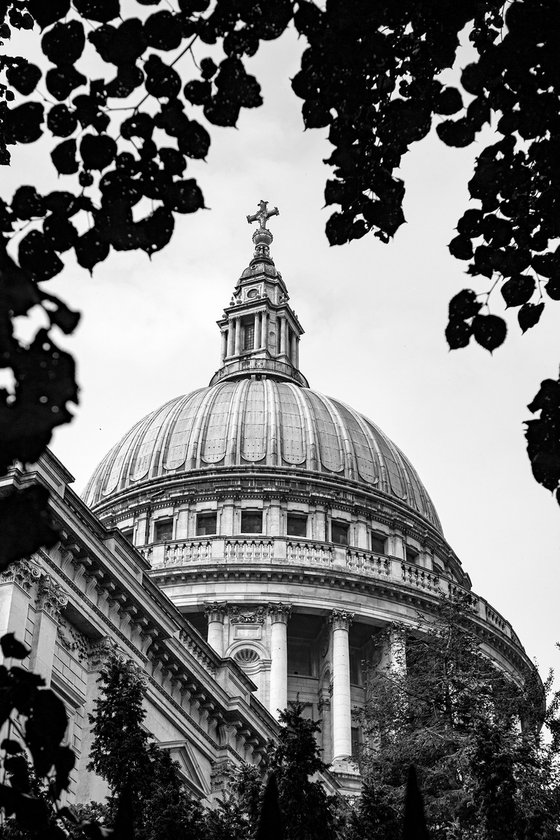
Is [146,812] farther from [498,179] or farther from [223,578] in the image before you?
[223,578]

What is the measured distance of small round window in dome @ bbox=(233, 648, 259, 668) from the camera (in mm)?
56281

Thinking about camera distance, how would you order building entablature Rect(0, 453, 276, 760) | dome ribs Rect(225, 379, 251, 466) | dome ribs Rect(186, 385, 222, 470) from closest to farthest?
building entablature Rect(0, 453, 276, 760), dome ribs Rect(225, 379, 251, 466), dome ribs Rect(186, 385, 222, 470)

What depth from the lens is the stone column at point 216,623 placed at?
56.0m

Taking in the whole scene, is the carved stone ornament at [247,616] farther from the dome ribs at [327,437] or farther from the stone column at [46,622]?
the stone column at [46,622]

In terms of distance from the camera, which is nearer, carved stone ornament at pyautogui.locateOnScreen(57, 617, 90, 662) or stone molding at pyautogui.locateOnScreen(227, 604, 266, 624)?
carved stone ornament at pyautogui.locateOnScreen(57, 617, 90, 662)

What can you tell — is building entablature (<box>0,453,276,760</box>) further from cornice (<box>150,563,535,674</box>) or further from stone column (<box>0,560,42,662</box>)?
cornice (<box>150,563,535,674</box>)

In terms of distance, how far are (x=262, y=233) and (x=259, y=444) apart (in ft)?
75.3

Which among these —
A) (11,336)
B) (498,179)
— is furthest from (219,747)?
(11,336)

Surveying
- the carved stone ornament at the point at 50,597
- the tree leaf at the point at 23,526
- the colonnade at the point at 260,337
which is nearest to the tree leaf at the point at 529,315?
the tree leaf at the point at 23,526

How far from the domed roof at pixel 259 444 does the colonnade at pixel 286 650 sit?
7820mm

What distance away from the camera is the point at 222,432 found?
64062 millimetres

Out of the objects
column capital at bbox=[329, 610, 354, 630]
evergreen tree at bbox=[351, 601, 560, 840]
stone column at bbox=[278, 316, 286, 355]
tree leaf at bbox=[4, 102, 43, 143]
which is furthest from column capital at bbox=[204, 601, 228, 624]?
tree leaf at bbox=[4, 102, 43, 143]

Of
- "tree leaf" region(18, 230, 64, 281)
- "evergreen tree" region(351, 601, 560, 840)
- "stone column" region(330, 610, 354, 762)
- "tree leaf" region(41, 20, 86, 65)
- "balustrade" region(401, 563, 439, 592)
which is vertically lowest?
"tree leaf" region(18, 230, 64, 281)

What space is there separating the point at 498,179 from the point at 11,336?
4340 millimetres
